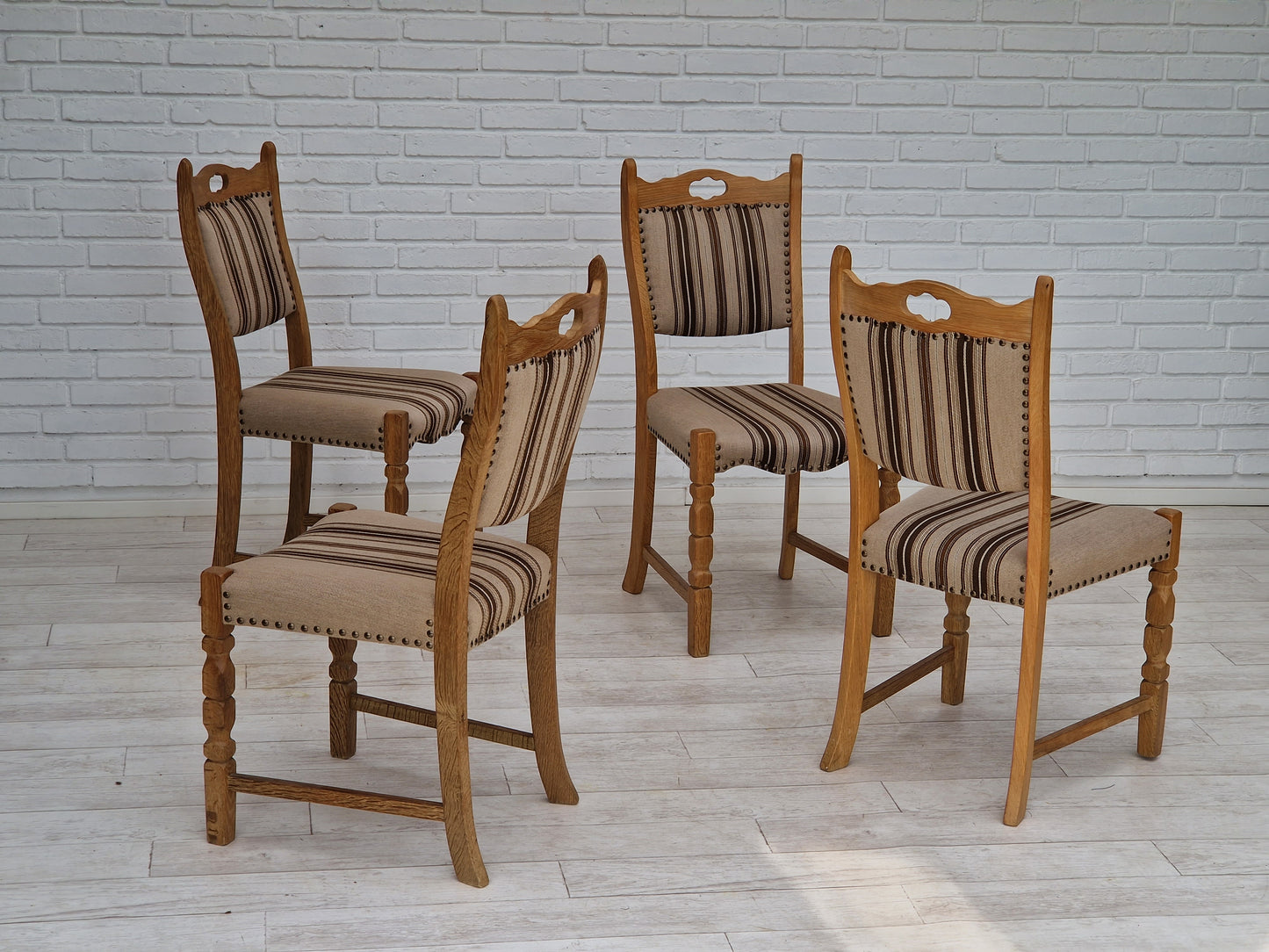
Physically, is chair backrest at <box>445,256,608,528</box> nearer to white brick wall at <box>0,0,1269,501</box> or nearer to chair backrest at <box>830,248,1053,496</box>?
chair backrest at <box>830,248,1053,496</box>

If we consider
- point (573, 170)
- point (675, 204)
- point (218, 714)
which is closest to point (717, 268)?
point (675, 204)

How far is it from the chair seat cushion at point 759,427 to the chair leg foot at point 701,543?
3cm

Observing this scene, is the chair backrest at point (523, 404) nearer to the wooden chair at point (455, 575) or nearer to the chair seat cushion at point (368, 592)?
the wooden chair at point (455, 575)

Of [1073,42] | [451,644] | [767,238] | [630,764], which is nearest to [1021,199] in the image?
[1073,42]

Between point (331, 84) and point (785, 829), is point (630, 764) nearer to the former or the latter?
point (785, 829)

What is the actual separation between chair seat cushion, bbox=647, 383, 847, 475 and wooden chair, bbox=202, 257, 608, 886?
0.76m

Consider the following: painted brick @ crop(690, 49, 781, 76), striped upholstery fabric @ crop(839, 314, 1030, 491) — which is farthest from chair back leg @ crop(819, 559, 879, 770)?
painted brick @ crop(690, 49, 781, 76)

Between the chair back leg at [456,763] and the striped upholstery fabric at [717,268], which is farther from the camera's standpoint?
the striped upholstery fabric at [717,268]

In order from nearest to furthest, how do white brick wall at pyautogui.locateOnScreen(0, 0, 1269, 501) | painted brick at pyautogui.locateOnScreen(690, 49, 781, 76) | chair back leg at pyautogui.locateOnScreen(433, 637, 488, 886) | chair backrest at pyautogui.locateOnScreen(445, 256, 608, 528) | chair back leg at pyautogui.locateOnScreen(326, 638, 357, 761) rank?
chair backrest at pyautogui.locateOnScreen(445, 256, 608, 528), chair back leg at pyautogui.locateOnScreen(433, 637, 488, 886), chair back leg at pyautogui.locateOnScreen(326, 638, 357, 761), white brick wall at pyautogui.locateOnScreen(0, 0, 1269, 501), painted brick at pyautogui.locateOnScreen(690, 49, 781, 76)

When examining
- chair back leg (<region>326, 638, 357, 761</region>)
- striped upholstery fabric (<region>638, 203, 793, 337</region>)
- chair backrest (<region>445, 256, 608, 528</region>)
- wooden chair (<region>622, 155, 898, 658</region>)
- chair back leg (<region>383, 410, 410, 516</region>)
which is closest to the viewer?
chair backrest (<region>445, 256, 608, 528</region>)

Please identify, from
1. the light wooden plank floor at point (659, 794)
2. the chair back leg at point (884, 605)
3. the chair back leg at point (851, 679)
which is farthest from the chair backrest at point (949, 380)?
the chair back leg at point (884, 605)

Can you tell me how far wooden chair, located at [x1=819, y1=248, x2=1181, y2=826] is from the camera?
78.3 inches

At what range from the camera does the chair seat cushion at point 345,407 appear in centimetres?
281

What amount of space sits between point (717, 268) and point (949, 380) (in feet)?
3.92
